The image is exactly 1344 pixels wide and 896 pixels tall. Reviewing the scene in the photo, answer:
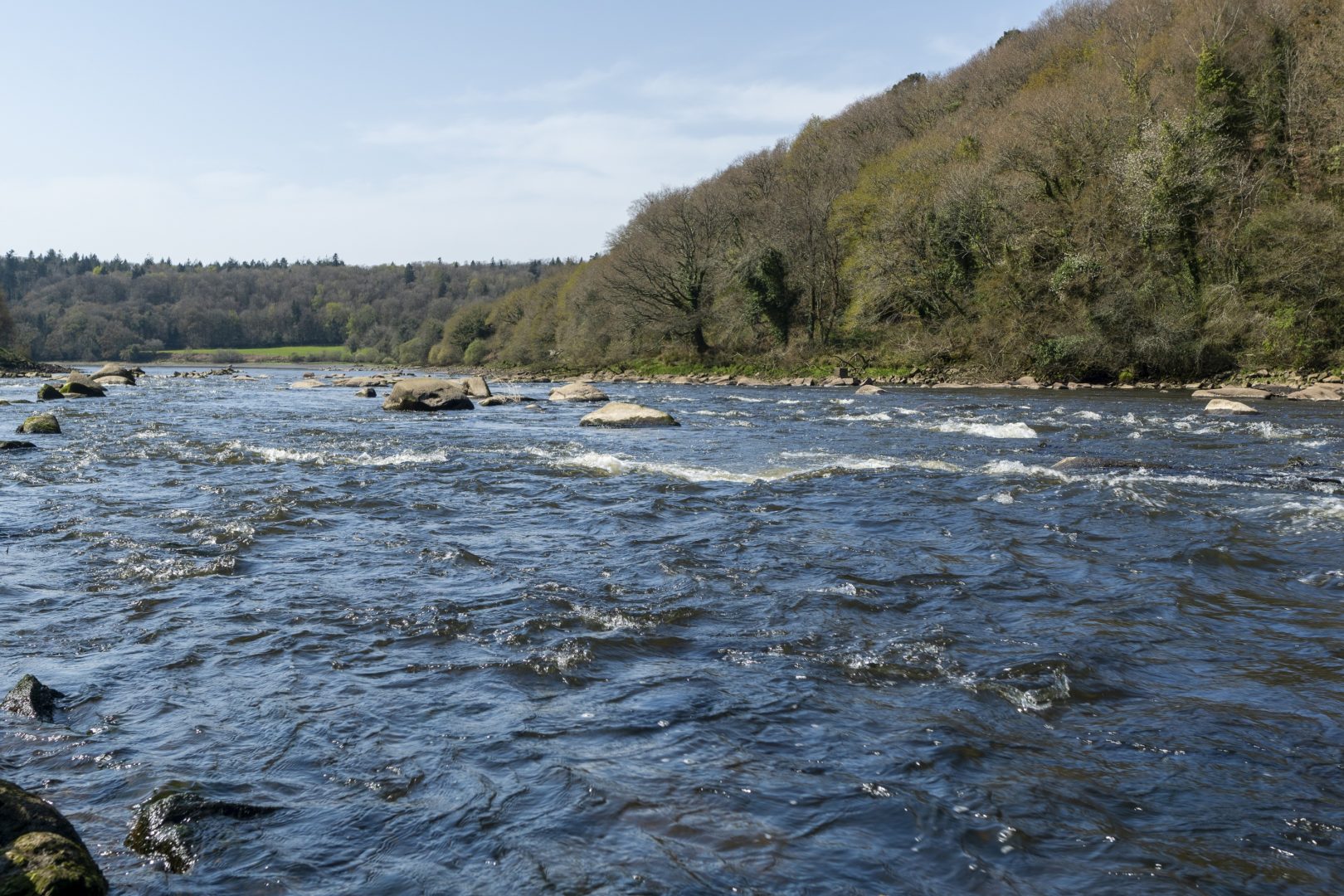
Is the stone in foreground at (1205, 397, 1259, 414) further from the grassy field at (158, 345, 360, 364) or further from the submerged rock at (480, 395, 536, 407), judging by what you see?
the grassy field at (158, 345, 360, 364)

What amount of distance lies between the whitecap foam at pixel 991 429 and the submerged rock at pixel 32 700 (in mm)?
17313

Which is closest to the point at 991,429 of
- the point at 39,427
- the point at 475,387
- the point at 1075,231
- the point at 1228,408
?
the point at 1228,408

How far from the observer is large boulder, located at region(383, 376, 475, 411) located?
93.8ft

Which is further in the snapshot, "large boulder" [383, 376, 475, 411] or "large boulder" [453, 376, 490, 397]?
"large boulder" [453, 376, 490, 397]

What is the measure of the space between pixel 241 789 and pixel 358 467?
11.7 metres

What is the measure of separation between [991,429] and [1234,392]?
41.8 ft

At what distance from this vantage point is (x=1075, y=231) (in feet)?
122

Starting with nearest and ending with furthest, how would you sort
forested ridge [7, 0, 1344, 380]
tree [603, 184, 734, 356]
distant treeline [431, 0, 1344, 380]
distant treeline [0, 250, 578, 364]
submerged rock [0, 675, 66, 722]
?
submerged rock [0, 675, 66, 722] < distant treeline [431, 0, 1344, 380] < forested ridge [7, 0, 1344, 380] < tree [603, 184, 734, 356] < distant treeline [0, 250, 578, 364]

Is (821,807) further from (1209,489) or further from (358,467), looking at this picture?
(358,467)

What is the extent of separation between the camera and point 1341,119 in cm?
3100

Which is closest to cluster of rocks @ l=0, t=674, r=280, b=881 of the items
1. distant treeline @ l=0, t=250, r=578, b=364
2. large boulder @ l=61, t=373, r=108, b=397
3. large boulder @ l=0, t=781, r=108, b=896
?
large boulder @ l=0, t=781, r=108, b=896

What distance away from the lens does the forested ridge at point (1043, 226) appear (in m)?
32.0

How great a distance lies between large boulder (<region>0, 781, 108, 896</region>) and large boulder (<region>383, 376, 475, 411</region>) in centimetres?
2581

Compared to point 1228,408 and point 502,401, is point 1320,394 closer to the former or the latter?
point 1228,408
